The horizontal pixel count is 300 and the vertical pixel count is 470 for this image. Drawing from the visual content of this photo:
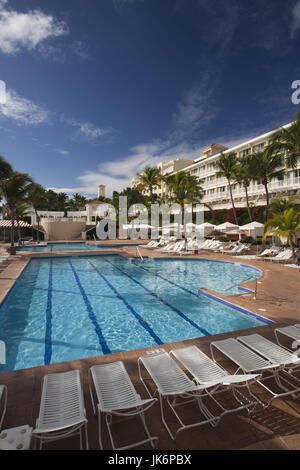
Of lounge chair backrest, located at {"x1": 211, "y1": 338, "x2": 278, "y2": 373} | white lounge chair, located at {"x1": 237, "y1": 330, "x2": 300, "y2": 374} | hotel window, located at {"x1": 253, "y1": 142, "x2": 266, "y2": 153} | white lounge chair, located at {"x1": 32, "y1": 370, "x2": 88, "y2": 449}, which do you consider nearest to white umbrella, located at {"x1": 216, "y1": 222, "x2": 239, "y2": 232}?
hotel window, located at {"x1": 253, "y1": 142, "x2": 266, "y2": 153}

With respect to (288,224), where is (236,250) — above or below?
below

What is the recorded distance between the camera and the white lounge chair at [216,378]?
9.70 ft

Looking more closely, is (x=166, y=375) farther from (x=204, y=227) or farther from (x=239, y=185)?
(x=239, y=185)

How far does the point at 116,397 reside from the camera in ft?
9.41

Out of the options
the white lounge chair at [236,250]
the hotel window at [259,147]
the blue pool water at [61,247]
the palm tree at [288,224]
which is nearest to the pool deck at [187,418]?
the palm tree at [288,224]

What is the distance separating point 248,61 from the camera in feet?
55.2

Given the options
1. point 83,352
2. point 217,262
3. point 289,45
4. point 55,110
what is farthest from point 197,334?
point 55,110

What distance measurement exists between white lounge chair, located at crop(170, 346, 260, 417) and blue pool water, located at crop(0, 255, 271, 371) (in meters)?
2.43

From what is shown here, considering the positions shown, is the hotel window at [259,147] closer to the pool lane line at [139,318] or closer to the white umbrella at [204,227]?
the white umbrella at [204,227]

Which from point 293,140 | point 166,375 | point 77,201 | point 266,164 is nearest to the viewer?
point 166,375

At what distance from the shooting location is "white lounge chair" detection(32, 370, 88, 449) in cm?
233

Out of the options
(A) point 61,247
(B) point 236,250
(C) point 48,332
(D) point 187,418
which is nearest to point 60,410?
(D) point 187,418

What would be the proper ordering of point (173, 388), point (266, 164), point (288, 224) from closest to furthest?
point (173, 388) < point (288, 224) < point (266, 164)

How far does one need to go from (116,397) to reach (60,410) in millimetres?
627
